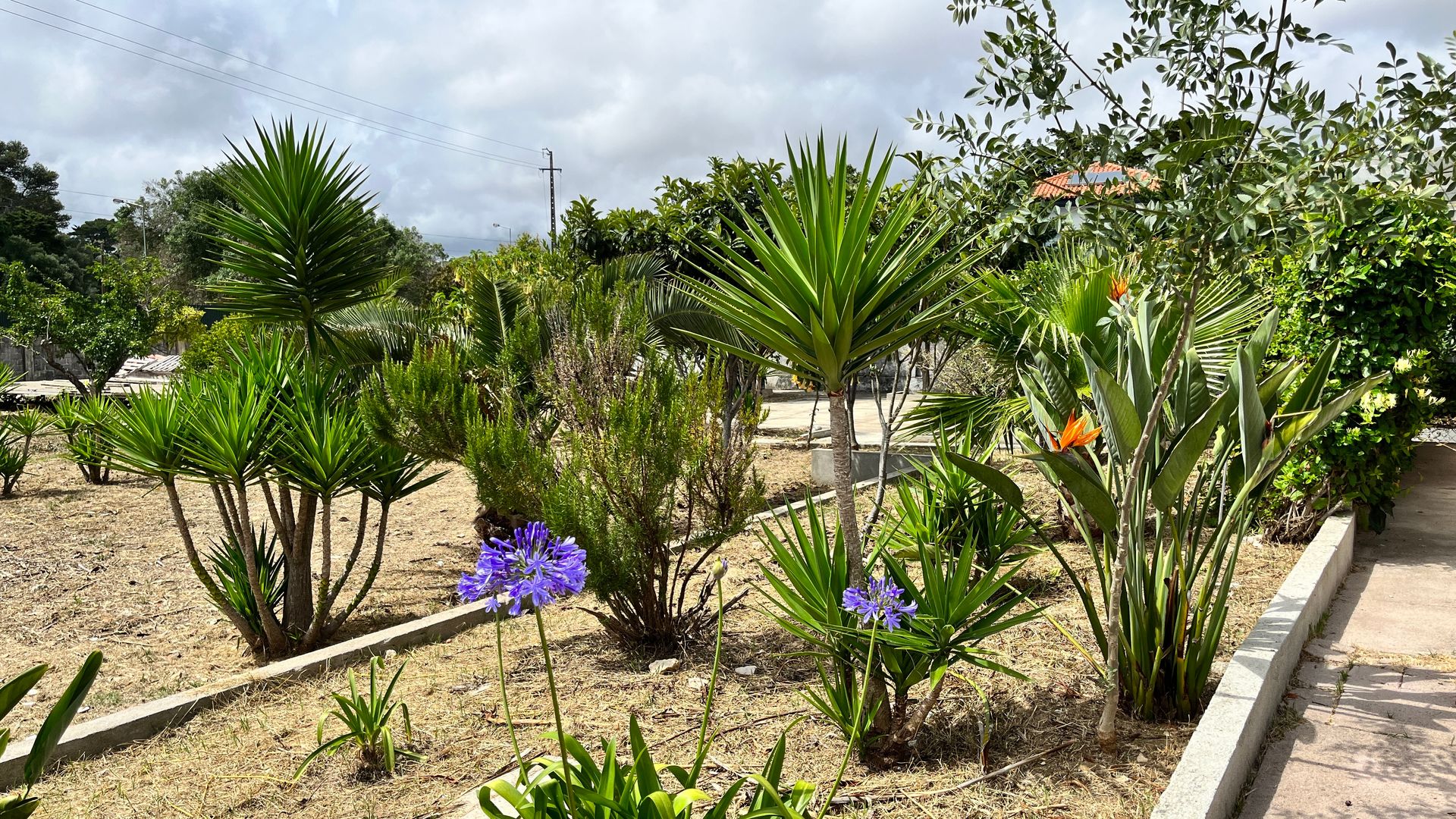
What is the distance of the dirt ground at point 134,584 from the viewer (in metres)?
5.10

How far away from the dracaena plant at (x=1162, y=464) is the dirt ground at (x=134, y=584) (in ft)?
13.6

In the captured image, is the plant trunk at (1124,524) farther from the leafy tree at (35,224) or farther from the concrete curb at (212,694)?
the leafy tree at (35,224)

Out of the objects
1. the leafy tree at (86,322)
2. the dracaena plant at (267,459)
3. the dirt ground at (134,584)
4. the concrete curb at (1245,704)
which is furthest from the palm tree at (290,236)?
the leafy tree at (86,322)

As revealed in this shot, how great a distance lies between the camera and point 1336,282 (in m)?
5.74

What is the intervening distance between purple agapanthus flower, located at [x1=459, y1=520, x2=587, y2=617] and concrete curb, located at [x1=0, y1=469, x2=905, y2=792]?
128cm

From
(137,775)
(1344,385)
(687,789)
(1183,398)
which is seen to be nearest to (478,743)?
(137,775)

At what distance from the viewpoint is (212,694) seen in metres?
4.19

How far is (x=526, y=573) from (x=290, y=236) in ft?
14.9

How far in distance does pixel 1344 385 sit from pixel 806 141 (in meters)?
4.49

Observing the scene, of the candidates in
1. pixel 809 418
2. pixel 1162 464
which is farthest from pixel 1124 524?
pixel 809 418

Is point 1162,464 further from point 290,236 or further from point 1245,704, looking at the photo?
point 290,236

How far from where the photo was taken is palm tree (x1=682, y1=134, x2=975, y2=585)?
9.58ft

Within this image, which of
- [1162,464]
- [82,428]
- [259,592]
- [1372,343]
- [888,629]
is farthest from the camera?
[82,428]

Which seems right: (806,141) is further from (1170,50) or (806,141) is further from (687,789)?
(687,789)
